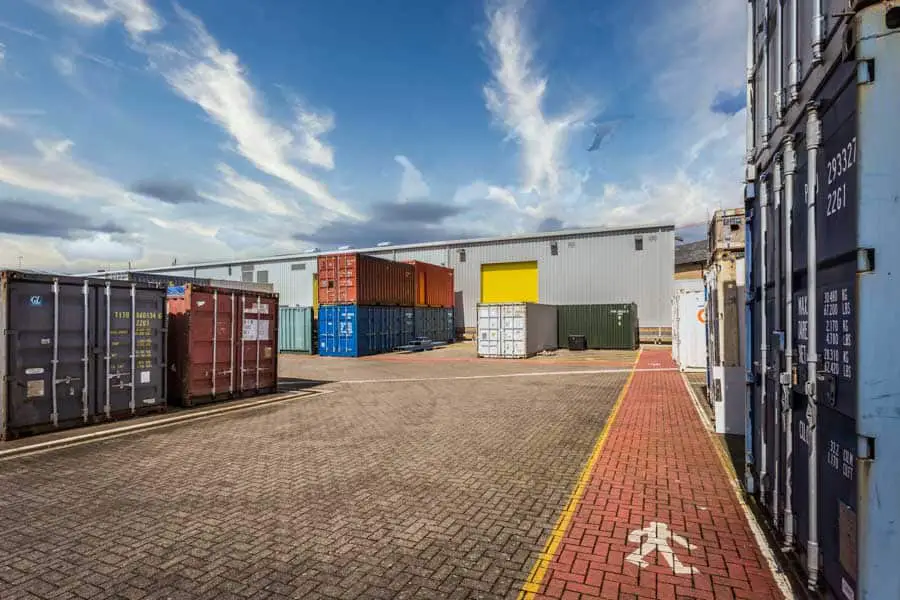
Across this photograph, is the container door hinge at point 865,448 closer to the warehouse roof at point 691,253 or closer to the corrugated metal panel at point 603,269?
the corrugated metal panel at point 603,269

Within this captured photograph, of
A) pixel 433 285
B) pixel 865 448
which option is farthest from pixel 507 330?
pixel 865 448

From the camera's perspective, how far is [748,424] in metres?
5.73

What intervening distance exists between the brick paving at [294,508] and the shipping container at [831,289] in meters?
2.33

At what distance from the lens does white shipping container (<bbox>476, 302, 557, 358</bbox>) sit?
26.2 m

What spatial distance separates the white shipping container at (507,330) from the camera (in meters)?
26.2

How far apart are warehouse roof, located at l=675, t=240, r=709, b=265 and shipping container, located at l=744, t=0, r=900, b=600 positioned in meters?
54.1

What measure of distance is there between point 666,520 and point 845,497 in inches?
102

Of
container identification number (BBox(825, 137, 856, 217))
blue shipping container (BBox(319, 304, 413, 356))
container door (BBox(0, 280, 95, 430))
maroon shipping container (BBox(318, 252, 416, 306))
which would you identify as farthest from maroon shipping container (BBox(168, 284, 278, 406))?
maroon shipping container (BBox(318, 252, 416, 306))

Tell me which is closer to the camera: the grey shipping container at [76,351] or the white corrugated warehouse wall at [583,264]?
the grey shipping container at [76,351]

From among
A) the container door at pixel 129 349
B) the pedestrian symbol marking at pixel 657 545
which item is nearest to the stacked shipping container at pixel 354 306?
the container door at pixel 129 349

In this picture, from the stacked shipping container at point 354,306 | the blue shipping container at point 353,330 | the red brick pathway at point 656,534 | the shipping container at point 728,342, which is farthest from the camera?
the stacked shipping container at point 354,306

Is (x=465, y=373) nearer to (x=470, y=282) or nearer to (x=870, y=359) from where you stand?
(x=870, y=359)

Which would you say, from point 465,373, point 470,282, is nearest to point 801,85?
point 465,373

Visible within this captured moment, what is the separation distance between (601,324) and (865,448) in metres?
30.5
